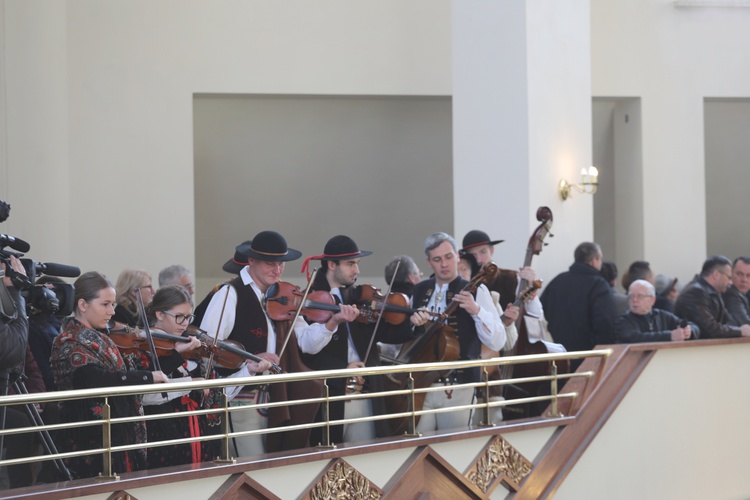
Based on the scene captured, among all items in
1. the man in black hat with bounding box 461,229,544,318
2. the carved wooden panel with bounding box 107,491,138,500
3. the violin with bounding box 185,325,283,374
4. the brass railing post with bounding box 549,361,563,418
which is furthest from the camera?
the man in black hat with bounding box 461,229,544,318

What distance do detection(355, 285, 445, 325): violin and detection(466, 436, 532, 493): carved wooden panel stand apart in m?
0.85

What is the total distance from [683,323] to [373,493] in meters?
3.00

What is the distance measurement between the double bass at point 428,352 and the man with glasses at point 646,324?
4.99 feet

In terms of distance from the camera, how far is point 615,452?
21.4 ft

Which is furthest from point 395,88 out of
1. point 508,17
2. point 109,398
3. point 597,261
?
point 109,398

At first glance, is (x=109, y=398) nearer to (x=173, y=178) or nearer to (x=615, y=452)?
(x=615, y=452)

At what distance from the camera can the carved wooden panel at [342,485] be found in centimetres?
492

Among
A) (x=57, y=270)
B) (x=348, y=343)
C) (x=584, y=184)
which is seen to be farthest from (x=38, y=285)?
(x=584, y=184)

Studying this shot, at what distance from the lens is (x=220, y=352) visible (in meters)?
4.88

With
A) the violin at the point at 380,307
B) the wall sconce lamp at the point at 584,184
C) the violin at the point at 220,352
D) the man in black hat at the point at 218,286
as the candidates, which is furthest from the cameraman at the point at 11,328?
the wall sconce lamp at the point at 584,184

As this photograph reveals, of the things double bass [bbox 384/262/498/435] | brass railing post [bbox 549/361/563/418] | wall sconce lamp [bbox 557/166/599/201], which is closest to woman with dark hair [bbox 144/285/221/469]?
double bass [bbox 384/262/498/435]

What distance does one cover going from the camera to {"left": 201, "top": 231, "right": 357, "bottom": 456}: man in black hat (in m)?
5.07

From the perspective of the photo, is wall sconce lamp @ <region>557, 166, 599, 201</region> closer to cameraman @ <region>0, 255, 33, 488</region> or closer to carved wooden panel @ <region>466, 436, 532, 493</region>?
carved wooden panel @ <region>466, 436, 532, 493</region>

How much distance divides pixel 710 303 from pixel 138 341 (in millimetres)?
4404
